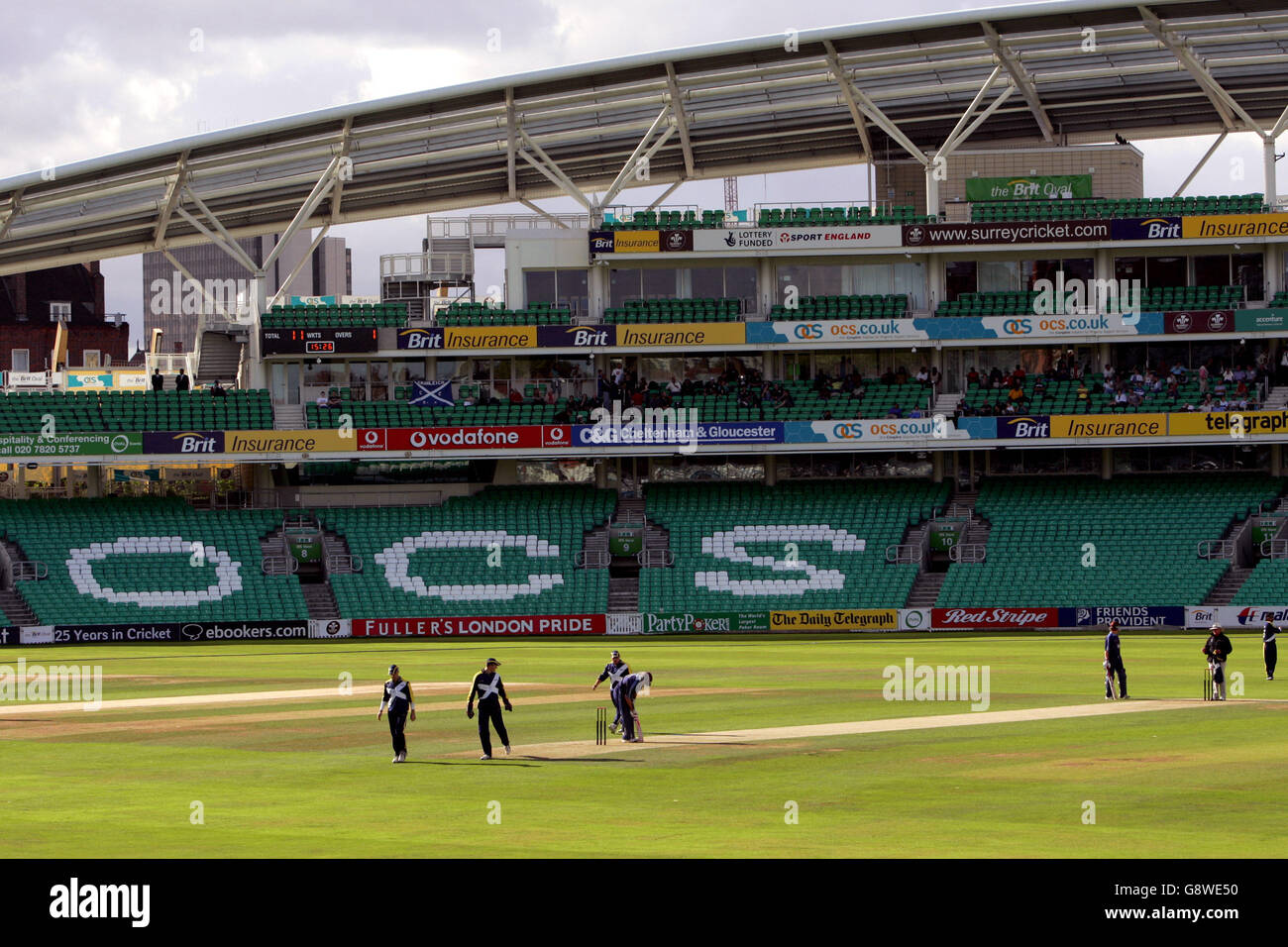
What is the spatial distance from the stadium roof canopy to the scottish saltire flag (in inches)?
A: 315

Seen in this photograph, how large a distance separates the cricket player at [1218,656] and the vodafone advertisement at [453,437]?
3364 centimetres

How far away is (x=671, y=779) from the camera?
68.6 feet

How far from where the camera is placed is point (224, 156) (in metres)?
59.0

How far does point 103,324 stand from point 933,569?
8379cm

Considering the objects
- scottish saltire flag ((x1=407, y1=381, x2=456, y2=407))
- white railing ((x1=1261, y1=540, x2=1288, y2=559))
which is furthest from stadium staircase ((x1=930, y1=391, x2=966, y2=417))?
scottish saltire flag ((x1=407, y1=381, x2=456, y2=407))

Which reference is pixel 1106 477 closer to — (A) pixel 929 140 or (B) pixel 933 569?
(B) pixel 933 569

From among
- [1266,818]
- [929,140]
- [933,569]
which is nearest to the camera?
[1266,818]

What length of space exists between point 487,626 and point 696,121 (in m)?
21.3

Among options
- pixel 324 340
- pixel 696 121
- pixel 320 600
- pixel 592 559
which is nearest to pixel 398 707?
pixel 320 600

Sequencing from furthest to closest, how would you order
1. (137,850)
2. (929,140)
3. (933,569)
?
(929,140)
(933,569)
(137,850)

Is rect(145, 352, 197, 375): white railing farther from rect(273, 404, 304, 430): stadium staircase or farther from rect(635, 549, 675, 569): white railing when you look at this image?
rect(635, 549, 675, 569): white railing

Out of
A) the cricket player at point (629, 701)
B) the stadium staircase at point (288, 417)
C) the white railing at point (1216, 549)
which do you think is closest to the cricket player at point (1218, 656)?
the cricket player at point (629, 701)

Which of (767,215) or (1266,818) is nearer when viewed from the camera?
(1266,818)

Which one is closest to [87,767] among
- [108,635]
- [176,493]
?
[108,635]
